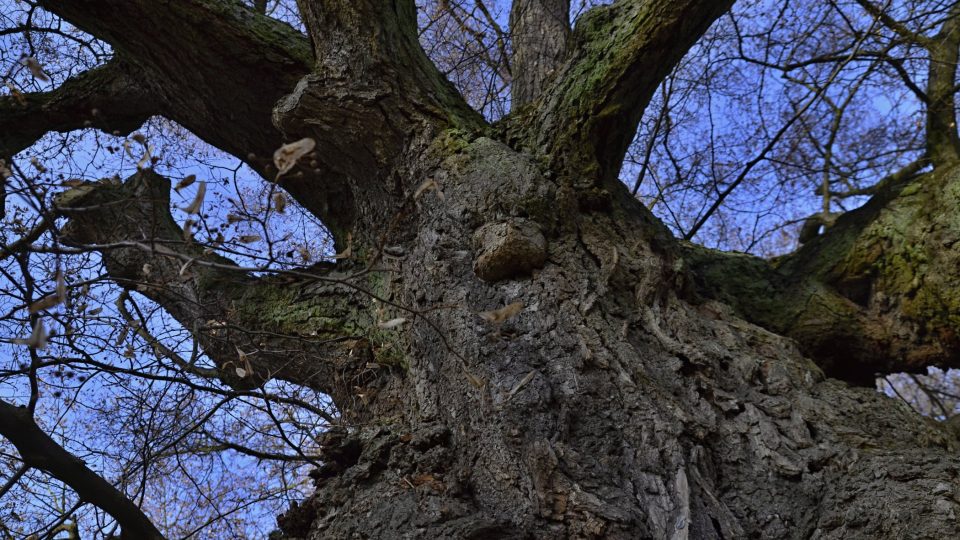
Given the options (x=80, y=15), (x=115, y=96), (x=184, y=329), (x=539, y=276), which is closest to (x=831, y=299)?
(x=539, y=276)

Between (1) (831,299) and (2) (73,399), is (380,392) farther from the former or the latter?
(1) (831,299)

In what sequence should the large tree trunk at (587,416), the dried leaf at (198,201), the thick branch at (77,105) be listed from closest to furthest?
1. the dried leaf at (198,201)
2. the large tree trunk at (587,416)
3. the thick branch at (77,105)

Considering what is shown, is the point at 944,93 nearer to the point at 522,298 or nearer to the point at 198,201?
the point at 522,298

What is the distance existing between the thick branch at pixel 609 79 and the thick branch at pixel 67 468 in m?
1.92

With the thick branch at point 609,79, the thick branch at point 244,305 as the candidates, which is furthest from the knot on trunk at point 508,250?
the thick branch at point 244,305

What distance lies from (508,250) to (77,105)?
9.07ft

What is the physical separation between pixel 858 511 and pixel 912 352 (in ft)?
4.60

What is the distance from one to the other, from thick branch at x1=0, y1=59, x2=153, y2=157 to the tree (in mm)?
17

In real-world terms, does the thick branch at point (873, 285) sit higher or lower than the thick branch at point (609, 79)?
lower

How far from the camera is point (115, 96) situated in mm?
3635

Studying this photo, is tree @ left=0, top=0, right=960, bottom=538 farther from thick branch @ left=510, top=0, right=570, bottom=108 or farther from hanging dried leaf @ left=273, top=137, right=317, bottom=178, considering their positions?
thick branch @ left=510, top=0, right=570, bottom=108

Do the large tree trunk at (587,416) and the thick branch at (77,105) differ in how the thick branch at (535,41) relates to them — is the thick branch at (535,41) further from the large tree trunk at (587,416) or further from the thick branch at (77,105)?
the thick branch at (77,105)

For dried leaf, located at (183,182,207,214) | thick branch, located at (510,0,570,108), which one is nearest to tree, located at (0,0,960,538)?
dried leaf, located at (183,182,207,214)

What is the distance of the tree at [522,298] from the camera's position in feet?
5.82
